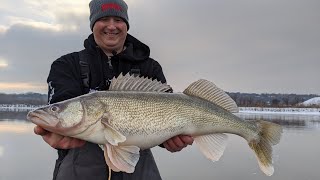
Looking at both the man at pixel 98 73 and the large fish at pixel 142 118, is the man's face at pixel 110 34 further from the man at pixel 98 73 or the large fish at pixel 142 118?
the large fish at pixel 142 118

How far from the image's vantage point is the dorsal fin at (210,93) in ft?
13.7

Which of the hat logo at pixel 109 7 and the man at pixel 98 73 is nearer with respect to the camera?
the man at pixel 98 73

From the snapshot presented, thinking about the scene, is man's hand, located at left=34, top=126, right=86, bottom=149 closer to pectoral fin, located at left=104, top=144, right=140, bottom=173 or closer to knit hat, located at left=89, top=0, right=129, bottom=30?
pectoral fin, located at left=104, top=144, right=140, bottom=173

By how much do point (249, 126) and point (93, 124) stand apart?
5.70 feet

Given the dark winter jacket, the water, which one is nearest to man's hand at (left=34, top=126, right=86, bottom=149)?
the dark winter jacket

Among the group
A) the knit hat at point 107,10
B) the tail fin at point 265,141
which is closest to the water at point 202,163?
the tail fin at point 265,141

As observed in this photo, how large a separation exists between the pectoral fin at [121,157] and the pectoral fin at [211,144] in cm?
83

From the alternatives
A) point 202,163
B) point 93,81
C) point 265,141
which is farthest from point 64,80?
point 202,163

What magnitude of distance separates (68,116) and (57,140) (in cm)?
25

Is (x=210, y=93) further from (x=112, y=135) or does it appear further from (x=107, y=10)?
(x=107, y=10)

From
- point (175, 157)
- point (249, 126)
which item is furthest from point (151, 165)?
point (175, 157)

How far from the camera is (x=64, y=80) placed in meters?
3.98

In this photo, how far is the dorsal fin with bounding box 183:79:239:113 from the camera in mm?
4180

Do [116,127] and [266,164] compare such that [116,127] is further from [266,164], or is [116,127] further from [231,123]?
[266,164]
